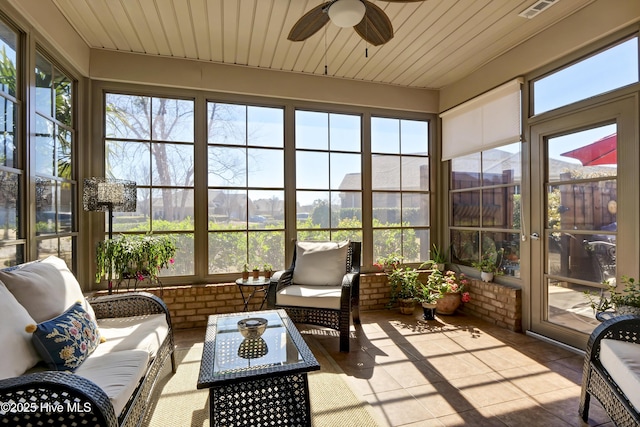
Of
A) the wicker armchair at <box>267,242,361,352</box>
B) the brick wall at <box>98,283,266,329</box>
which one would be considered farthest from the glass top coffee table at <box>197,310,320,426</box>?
the brick wall at <box>98,283,266,329</box>

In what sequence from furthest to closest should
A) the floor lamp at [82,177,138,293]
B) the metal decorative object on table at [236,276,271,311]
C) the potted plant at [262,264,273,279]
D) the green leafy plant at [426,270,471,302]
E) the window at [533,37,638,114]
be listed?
1. the green leafy plant at [426,270,471,302]
2. the potted plant at [262,264,273,279]
3. the metal decorative object on table at [236,276,271,311]
4. the floor lamp at [82,177,138,293]
5. the window at [533,37,638,114]

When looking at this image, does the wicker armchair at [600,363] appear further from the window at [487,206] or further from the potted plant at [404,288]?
the potted plant at [404,288]

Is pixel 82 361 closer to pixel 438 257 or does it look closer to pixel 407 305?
pixel 407 305

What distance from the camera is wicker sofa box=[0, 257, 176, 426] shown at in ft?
3.90

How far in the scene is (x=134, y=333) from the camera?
6.83ft

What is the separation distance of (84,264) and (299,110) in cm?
292

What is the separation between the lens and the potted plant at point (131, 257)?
3.11 m

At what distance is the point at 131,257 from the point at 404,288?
2.99 metres

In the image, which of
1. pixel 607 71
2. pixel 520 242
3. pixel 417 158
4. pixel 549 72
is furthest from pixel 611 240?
pixel 417 158

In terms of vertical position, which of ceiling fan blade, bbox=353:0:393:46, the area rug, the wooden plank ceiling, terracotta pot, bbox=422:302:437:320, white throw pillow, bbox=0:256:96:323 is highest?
the wooden plank ceiling

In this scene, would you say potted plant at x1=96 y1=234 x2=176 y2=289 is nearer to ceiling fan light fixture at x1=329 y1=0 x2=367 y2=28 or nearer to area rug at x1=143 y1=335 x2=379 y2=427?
area rug at x1=143 y1=335 x2=379 y2=427

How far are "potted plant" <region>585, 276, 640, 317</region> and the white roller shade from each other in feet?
5.31

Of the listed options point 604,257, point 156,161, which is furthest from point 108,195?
point 604,257

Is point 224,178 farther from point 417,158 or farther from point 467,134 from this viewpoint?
point 467,134
